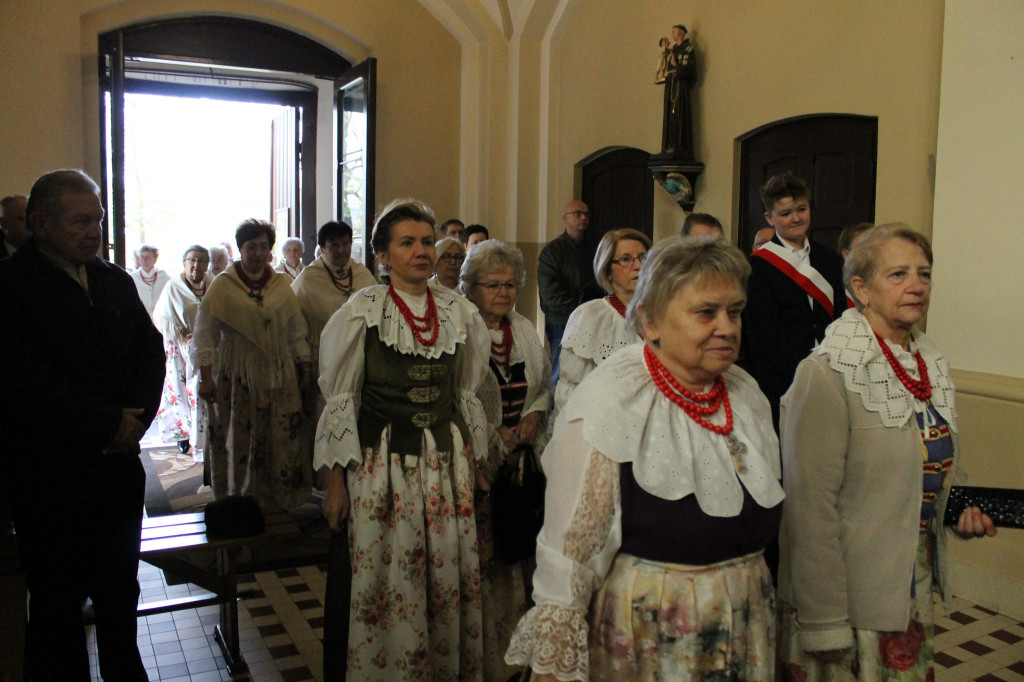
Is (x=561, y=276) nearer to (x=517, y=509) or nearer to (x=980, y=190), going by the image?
(x=980, y=190)

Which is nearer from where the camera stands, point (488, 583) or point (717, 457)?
point (717, 457)

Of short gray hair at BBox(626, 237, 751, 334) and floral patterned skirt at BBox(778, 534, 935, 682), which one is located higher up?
short gray hair at BBox(626, 237, 751, 334)

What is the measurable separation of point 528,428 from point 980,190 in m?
2.62

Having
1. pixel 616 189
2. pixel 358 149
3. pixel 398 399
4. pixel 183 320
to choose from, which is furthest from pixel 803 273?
pixel 358 149

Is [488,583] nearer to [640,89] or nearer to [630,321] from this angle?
[630,321]

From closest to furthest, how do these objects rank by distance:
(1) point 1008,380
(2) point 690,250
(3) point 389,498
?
(2) point 690,250 < (3) point 389,498 < (1) point 1008,380

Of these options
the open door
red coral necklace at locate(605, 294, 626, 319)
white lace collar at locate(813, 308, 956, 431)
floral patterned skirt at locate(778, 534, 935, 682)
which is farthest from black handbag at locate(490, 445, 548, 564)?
the open door

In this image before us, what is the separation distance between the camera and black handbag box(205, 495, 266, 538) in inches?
139

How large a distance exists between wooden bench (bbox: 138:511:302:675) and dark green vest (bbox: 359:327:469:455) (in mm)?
899

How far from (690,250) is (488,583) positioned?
6.30ft

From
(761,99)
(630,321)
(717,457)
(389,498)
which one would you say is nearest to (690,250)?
(630,321)

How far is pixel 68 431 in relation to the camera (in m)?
2.76

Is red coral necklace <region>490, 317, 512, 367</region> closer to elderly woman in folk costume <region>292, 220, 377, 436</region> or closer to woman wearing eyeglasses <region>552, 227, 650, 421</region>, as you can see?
woman wearing eyeglasses <region>552, 227, 650, 421</region>

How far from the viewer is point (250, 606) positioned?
430cm
